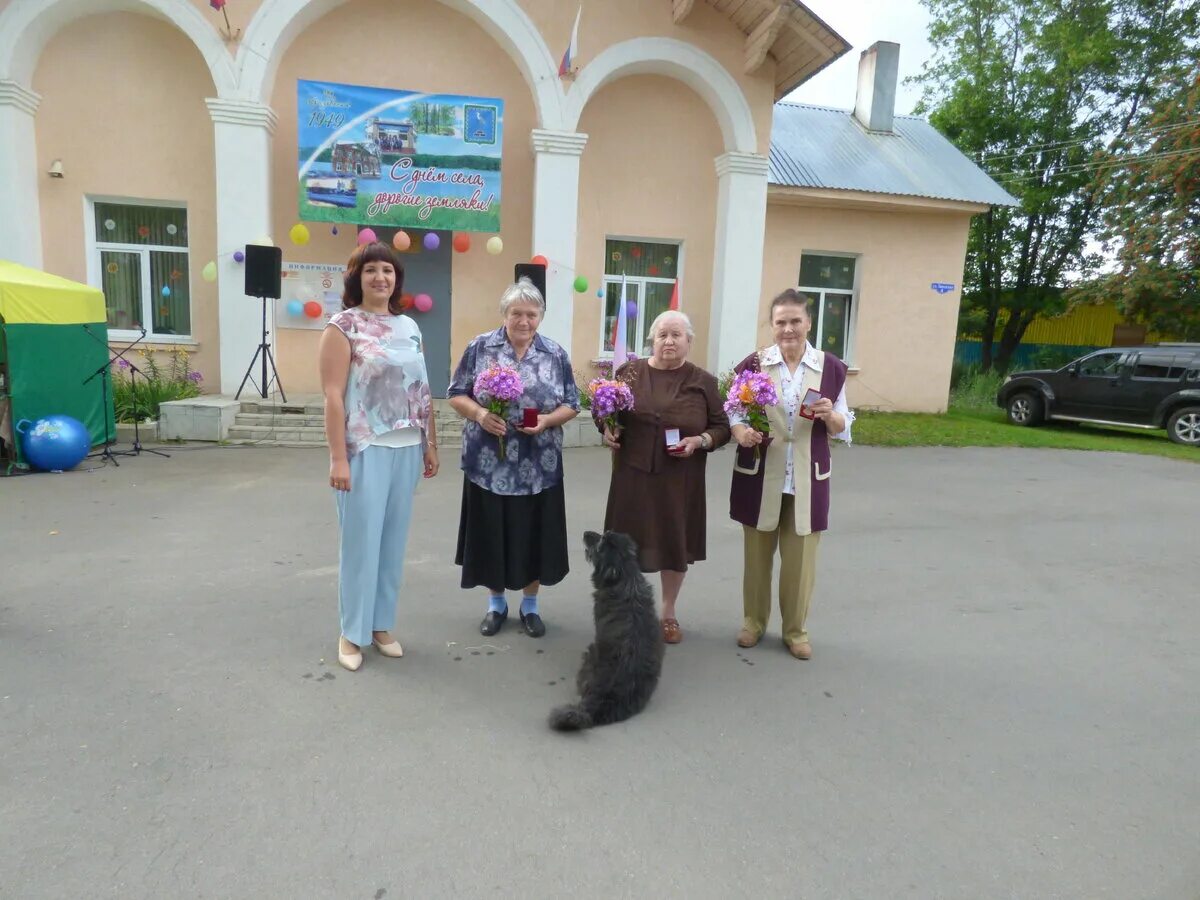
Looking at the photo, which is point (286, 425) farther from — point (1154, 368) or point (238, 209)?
point (1154, 368)

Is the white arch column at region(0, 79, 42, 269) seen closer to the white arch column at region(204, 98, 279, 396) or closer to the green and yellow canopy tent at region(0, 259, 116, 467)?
the white arch column at region(204, 98, 279, 396)

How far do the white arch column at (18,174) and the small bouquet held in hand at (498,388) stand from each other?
10623 millimetres

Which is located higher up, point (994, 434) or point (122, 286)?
point (122, 286)

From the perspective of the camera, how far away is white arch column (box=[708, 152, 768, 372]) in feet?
40.6

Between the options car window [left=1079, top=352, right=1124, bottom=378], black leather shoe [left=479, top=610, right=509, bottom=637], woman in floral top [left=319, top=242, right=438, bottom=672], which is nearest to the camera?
woman in floral top [left=319, top=242, right=438, bottom=672]

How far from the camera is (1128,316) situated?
2122cm

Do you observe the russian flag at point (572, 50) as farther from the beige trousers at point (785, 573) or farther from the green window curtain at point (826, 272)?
the beige trousers at point (785, 573)

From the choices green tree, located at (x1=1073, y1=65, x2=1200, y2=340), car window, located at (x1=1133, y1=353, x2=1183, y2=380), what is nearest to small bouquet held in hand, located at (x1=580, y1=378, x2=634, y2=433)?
car window, located at (x1=1133, y1=353, x2=1183, y2=380)

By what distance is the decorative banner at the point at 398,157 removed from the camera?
431 inches

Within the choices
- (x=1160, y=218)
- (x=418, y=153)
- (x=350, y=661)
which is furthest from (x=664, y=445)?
(x=1160, y=218)

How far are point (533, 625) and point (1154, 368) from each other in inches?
591

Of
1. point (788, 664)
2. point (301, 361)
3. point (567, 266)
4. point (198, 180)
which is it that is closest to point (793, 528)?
point (788, 664)

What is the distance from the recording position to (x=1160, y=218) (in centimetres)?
1856

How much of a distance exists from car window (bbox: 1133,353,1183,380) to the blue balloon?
17.3 m
